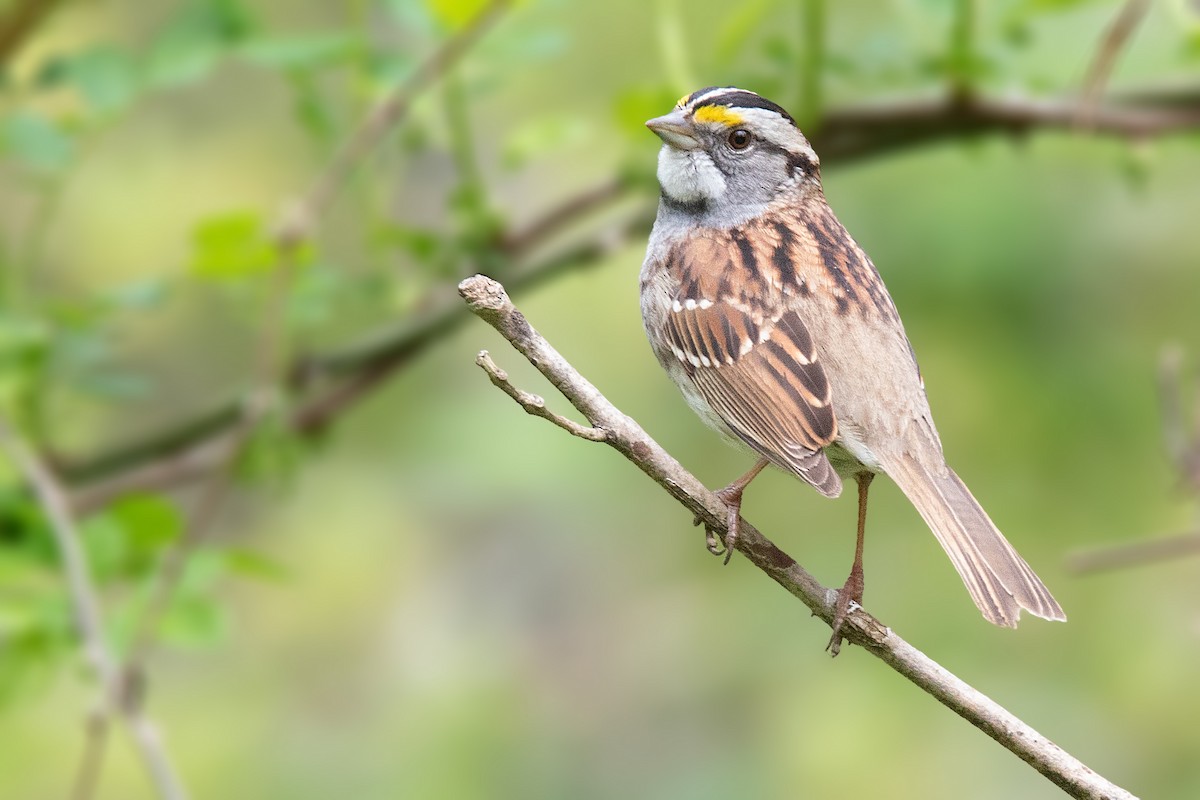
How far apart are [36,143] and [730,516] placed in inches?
84.9

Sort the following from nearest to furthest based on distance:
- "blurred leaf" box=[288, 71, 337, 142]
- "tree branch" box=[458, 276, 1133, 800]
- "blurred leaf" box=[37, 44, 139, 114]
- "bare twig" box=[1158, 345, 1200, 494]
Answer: "tree branch" box=[458, 276, 1133, 800] → "bare twig" box=[1158, 345, 1200, 494] → "blurred leaf" box=[37, 44, 139, 114] → "blurred leaf" box=[288, 71, 337, 142]

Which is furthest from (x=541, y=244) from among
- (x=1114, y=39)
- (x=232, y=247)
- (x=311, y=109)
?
(x=1114, y=39)

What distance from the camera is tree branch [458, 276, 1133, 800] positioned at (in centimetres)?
236

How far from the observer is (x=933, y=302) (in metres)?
5.30

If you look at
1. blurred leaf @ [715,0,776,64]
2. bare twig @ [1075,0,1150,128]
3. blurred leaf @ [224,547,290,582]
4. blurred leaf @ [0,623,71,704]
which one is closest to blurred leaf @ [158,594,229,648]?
blurred leaf @ [224,547,290,582]

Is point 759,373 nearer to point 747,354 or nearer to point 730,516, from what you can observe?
point 747,354

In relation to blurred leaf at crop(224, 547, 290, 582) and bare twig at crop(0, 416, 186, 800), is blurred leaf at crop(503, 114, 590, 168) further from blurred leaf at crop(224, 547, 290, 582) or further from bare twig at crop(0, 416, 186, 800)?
bare twig at crop(0, 416, 186, 800)

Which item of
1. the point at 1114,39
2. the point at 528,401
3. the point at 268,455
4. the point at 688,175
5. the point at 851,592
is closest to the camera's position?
the point at 528,401

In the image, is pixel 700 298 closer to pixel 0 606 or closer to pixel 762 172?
pixel 762 172

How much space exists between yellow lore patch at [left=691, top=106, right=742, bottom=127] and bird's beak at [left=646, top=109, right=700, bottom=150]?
28 mm

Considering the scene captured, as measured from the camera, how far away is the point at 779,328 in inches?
136

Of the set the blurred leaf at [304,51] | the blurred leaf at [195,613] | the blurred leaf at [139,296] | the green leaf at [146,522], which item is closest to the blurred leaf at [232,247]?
the blurred leaf at [139,296]

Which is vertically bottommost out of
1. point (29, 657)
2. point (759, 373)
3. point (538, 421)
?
point (29, 657)

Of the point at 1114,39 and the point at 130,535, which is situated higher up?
the point at 1114,39
